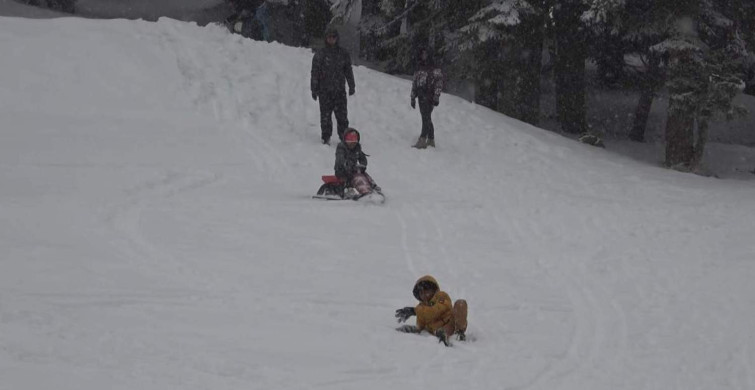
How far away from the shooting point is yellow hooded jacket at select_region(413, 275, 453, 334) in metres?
7.39

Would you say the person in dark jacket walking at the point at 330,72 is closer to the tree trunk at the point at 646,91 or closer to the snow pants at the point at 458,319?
the snow pants at the point at 458,319

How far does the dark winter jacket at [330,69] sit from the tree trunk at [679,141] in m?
7.31

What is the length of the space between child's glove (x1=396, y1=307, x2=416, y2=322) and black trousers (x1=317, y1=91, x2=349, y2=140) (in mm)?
9122

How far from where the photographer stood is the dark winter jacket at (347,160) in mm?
12836

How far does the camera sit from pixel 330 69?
16.2 m

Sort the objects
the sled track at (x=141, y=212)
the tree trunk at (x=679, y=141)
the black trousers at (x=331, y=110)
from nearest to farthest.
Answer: the sled track at (x=141, y=212) < the black trousers at (x=331, y=110) < the tree trunk at (x=679, y=141)

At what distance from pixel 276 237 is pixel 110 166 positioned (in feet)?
14.2

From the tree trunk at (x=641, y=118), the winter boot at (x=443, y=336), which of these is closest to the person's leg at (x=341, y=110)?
the winter boot at (x=443, y=336)

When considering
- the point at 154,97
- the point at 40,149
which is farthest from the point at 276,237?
the point at 154,97

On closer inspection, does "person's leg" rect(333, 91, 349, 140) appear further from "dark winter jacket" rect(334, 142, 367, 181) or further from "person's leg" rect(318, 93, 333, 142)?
"dark winter jacket" rect(334, 142, 367, 181)

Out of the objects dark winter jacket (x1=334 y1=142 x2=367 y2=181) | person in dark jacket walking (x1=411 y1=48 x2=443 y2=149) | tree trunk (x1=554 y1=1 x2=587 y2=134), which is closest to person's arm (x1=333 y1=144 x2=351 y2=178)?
dark winter jacket (x1=334 y1=142 x2=367 y2=181)

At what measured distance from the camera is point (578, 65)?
22.8m

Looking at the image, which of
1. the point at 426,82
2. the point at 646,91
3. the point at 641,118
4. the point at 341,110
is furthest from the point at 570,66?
the point at 341,110

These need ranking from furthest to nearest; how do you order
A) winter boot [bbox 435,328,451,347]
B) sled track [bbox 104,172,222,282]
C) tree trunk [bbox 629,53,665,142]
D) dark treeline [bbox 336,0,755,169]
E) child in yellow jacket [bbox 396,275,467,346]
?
tree trunk [bbox 629,53,665,142]
dark treeline [bbox 336,0,755,169]
sled track [bbox 104,172,222,282]
child in yellow jacket [bbox 396,275,467,346]
winter boot [bbox 435,328,451,347]
